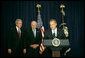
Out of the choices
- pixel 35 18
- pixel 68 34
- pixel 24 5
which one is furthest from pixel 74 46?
pixel 24 5

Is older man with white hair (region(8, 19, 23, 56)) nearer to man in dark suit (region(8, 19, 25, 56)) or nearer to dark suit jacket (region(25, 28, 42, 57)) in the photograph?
man in dark suit (region(8, 19, 25, 56))

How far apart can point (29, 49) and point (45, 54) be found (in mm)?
743

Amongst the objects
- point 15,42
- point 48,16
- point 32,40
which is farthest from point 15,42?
point 48,16

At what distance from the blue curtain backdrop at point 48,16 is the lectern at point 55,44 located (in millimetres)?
1322

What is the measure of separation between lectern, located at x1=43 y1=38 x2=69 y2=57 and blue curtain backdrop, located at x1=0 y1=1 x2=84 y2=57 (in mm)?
1322

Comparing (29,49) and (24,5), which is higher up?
(24,5)

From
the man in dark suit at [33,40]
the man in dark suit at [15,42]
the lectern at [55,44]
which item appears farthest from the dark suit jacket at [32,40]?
the lectern at [55,44]

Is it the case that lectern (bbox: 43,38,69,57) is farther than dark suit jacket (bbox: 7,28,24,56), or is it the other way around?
dark suit jacket (bbox: 7,28,24,56)

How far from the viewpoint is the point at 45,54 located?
6.05 meters

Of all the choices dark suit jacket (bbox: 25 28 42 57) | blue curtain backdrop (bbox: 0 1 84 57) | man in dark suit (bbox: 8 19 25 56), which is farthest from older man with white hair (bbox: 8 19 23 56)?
blue curtain backdrop (bbox: 0 1 84 57)

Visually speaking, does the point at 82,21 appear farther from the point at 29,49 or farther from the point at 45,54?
the point at 29,49

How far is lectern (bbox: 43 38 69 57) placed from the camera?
192 inches

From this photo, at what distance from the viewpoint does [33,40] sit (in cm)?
551

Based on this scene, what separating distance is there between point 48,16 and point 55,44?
1649 millimetres
